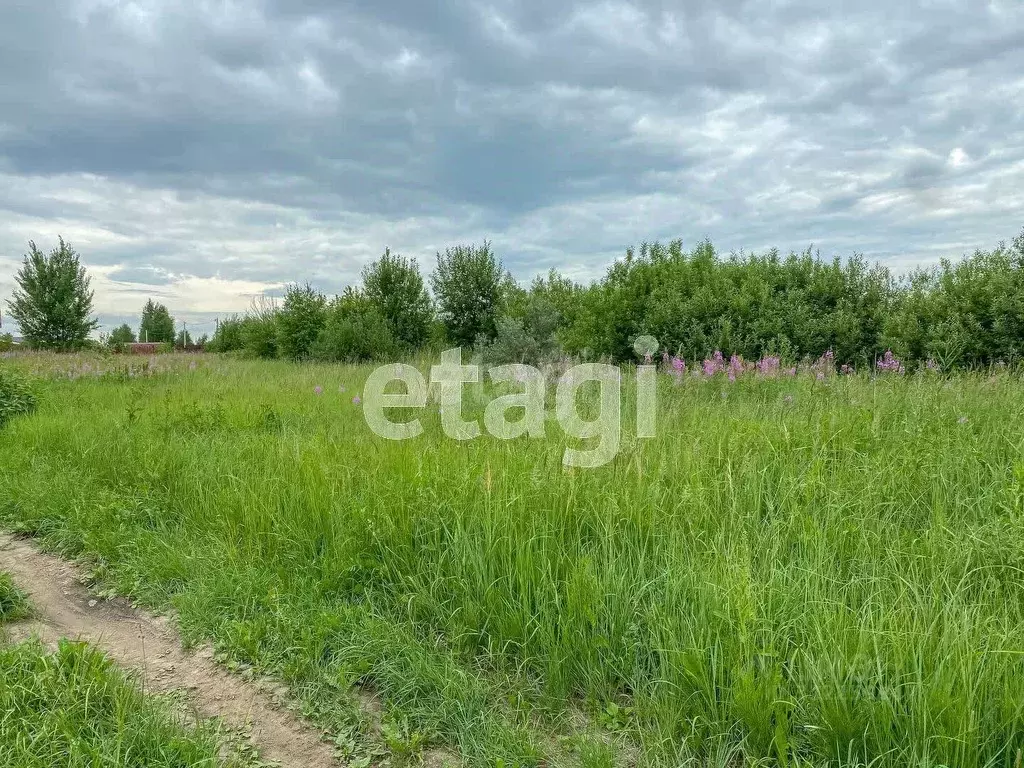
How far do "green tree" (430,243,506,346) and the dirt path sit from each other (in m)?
12.6

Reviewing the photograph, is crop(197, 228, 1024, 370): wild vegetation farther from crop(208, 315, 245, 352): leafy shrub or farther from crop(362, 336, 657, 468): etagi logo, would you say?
crop(208, 315, 245, 352): leafy shrub

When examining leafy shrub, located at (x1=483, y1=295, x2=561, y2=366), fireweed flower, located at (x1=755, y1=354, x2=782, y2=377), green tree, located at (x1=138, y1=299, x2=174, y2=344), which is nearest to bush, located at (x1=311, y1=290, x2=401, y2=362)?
leafy shrub, located at (x1=483, y1=295, x2=561, y2=366)

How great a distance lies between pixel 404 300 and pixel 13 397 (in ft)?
36.7

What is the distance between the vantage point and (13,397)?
316 inches

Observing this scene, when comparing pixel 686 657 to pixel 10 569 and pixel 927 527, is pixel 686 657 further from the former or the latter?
pixel 10 569

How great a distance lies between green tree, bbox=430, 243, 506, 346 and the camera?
15.8 m

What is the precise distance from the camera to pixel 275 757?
206cm

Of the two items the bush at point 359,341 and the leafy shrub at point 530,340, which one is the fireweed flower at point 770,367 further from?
the bush at point 359,341

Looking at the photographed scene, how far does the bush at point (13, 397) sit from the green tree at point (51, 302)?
1698cm

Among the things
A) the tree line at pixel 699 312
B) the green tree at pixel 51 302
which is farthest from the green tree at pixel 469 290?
the green tree at pixel 51 302

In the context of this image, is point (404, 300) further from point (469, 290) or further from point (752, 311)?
point (752, 311)

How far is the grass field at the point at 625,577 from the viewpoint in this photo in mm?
1881

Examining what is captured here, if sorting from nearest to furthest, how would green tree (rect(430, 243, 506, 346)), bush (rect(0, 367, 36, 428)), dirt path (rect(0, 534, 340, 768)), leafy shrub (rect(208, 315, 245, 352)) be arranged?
dirt path (rect(0, 534, 340, 768)) → bush (rect(0, 367, 36, 428)) → green tree (rect(430, 243, 506, 346)) → leafy shrub (rect(208, 315, 245, 352))

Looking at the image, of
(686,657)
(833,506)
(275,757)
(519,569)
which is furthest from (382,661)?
(833,506)
